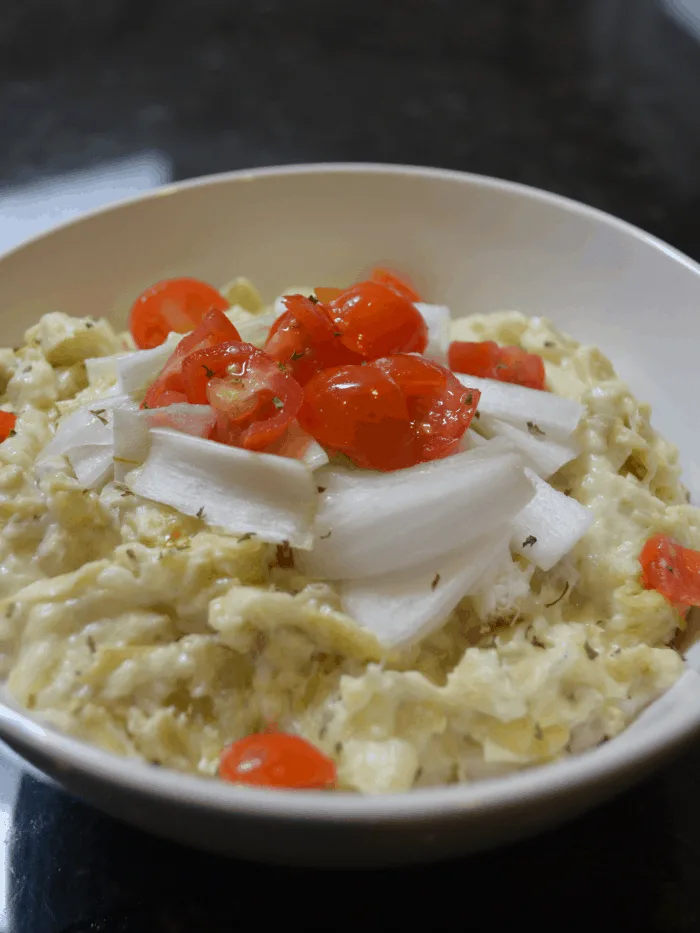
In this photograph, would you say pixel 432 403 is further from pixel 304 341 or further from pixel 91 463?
pixel 91 463

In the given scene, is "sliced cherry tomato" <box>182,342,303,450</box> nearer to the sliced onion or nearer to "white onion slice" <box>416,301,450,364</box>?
the sliced onion

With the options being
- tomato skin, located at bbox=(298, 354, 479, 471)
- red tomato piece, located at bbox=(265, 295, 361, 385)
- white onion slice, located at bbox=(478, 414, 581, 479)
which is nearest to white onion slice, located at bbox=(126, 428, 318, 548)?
tomato skin, located at bbox=(298, 354, 479, 471)

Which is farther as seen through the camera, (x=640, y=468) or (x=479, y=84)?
(x=479, y=84)

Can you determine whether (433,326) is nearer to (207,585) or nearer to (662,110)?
(207,585)

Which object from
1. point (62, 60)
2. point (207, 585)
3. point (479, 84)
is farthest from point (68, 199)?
point (207, 585)

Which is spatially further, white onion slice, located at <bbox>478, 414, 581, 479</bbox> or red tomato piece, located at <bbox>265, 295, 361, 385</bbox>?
white onion slice, located at <bbox>478, 414, 581, 479</bbox>

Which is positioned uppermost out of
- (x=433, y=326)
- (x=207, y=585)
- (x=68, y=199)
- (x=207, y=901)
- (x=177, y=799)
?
(x=433, y=326)

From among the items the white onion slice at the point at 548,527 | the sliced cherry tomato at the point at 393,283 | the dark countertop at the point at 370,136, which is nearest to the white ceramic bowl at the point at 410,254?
the sliced cherry tomato at the point at 393,283
